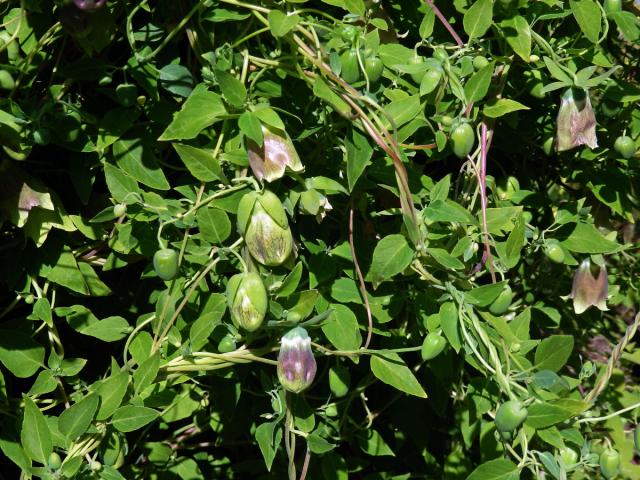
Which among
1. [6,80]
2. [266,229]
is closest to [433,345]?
[266,229]

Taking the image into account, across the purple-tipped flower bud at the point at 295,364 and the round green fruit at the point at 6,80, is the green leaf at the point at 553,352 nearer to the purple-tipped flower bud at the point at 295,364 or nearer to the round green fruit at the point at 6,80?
the purple-tipped flower bud at the point at 295,364

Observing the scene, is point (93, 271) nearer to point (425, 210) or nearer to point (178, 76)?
point (178, 76)

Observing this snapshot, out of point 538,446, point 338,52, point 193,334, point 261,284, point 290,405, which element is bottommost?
point 538,446

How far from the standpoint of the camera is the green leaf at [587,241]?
1.07 meters

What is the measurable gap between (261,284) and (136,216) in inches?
8.6

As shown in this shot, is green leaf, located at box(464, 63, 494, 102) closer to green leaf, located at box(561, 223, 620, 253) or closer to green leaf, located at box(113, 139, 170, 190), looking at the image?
green leaf, located at box(561, 223, 620, 253)

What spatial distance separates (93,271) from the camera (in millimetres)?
1051

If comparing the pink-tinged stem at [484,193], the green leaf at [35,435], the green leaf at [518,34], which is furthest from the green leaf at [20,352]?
the green leaf at [518,34]

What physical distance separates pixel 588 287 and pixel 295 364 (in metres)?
0.55

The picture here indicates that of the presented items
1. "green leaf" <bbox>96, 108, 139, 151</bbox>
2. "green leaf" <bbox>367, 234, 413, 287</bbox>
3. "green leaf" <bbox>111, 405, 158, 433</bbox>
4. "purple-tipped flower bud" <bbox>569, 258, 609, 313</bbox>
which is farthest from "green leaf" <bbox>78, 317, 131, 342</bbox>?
"purple-tipped flower bud" <bbox>569, 258, 609, 313</bbox>

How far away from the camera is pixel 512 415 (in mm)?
783

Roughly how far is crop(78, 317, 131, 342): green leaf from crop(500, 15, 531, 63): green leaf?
0.58 metres

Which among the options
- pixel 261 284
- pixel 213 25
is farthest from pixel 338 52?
pixel 261 284

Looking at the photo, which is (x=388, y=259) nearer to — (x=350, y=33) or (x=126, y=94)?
(x=350, y=33)
